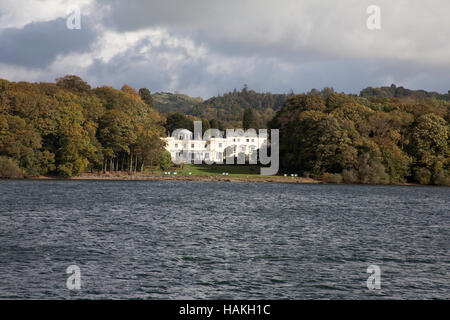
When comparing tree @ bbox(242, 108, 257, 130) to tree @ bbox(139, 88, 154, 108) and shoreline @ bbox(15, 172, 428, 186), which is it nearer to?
tree @ bbox(139, 88, 154, 108)

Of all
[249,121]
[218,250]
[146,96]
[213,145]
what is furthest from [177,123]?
[218,250]

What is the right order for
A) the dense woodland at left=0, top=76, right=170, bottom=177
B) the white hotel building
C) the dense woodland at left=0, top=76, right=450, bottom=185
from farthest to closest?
1. the white hotel building
2. the dense woodland at left=0, top=76, right=450, bottom=185
3. the dense woodland at left=0, top=76, right=170, bottom=177

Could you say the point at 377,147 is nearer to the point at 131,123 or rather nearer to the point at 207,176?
the point at 207,176

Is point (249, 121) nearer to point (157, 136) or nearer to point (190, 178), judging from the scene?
point (157, 136)

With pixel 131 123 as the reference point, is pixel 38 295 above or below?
below

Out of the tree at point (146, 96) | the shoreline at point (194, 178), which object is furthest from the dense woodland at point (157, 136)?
the tree at point (146, 96)

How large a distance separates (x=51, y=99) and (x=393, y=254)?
7866 centimetres

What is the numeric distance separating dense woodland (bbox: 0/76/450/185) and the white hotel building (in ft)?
158

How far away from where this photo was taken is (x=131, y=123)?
103 m

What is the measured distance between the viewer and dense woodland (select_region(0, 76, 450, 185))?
89.3 m

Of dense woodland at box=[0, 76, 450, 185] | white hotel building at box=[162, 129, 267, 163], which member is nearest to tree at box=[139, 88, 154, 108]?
white hotel building at box=[162, 129, 267, 163]

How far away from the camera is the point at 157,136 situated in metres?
108

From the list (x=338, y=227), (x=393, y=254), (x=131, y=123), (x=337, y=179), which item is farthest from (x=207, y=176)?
(x=393, y=254)
